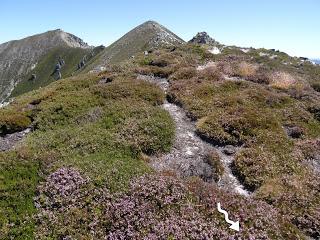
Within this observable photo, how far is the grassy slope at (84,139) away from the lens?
19078mm

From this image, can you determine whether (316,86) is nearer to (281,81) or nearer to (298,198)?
(281,81)

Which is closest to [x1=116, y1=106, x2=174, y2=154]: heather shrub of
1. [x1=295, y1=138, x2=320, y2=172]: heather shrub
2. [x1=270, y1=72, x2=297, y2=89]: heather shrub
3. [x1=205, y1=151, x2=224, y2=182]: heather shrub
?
[x1=205, y1=151, x2=224, y2=182]: heather shrub

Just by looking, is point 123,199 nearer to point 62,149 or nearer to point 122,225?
point 122,225

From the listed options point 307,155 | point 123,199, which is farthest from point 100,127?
point 307,155

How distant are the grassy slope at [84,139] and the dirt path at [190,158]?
0.92 metres

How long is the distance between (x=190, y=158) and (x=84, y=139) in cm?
631

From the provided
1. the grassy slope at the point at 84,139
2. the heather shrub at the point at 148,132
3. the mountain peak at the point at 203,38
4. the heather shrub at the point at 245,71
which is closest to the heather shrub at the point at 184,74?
the heather shrub at the point at 245,71

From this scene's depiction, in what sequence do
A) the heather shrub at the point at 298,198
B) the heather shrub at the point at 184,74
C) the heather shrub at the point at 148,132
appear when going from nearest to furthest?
1. the heather shrub at the point at 298,198
2. the heather shrub at the point at 148,132
3. the heather shrub at the point at 184,74

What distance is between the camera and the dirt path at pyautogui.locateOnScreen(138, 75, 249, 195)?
71.3ft

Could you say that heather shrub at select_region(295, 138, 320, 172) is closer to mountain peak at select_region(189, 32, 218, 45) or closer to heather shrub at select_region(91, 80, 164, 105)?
heather shrub at select_region(91, 80, 164, 105)

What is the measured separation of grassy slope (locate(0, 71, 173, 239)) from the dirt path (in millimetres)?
917

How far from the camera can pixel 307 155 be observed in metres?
24.5

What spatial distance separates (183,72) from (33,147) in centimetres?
1951

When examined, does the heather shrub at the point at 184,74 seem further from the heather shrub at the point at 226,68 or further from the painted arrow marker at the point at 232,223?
the painted arrow marker at the point at 232,223
